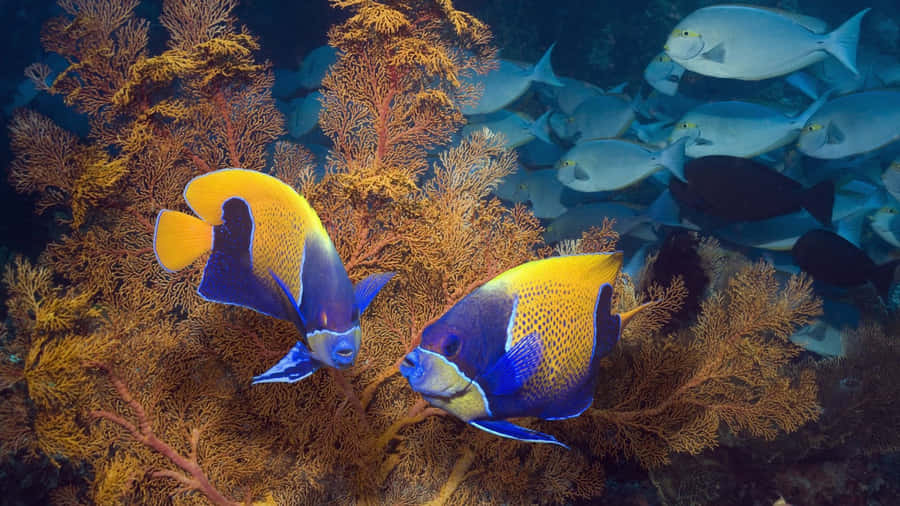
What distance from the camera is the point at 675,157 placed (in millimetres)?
4875

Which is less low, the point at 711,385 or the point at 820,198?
the point at 711,385

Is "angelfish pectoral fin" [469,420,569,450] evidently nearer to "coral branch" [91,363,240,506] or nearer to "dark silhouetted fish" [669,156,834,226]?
"coral branch" [91,363,240,506]

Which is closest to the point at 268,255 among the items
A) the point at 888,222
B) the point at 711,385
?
the point at 711,385

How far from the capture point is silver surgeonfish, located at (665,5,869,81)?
15.7 feet

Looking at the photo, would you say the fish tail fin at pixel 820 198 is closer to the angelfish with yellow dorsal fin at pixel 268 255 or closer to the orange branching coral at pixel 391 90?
the orange branching coral at pixel 391 90

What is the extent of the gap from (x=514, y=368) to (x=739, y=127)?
5.52 m

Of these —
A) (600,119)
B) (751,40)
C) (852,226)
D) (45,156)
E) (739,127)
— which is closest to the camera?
(45,156)

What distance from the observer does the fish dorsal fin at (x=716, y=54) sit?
4879 mm

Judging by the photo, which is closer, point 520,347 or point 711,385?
point 520,347

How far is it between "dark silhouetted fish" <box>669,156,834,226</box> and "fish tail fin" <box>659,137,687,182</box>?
0.15 m

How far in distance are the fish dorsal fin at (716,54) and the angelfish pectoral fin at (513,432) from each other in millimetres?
5186

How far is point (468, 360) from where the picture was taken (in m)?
1.11

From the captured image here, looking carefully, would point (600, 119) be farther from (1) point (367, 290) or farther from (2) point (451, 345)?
(2) point (451, 345)

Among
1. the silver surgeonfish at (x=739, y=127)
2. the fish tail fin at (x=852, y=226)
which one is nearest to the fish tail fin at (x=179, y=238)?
the silver surgeonfish at (x=739, y=127)
